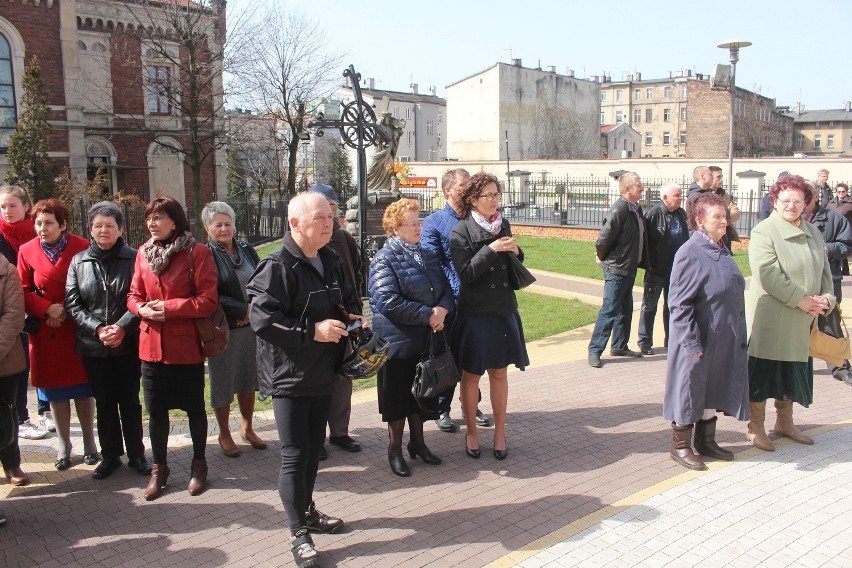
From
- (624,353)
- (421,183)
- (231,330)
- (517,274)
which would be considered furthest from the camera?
(421,183)

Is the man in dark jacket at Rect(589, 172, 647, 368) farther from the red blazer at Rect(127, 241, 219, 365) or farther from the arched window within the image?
the arched window

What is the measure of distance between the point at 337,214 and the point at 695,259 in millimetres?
3008

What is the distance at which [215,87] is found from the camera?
2255cm

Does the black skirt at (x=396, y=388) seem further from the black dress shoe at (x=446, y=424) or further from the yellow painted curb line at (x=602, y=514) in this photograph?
the yellow painted curb line at (x=602, y=514)

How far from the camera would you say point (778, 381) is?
544 cm

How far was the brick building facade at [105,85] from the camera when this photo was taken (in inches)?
924

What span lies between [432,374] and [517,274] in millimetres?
1037

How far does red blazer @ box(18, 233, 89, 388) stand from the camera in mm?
5031

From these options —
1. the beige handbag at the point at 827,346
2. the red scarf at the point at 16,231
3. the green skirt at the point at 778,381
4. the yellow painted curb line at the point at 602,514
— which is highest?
the red scarf at the point at 16,231

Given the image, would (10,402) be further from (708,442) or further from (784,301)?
(784,301)

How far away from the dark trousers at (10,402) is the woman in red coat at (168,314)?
0.94 metres

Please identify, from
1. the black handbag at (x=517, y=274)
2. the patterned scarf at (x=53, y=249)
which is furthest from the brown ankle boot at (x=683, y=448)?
the patterned scarf at (x=53, y=249)

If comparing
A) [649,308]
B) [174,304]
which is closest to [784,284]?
[649,308]

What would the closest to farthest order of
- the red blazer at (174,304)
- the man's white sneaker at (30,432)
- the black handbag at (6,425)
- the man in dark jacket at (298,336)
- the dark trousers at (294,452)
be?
the man in dark jacket at (298,336)
the dark trousers at (294,452)
the black handbag at (6,425)
the red blazer at (174,304)
the man's white sneaker at (30,432)
